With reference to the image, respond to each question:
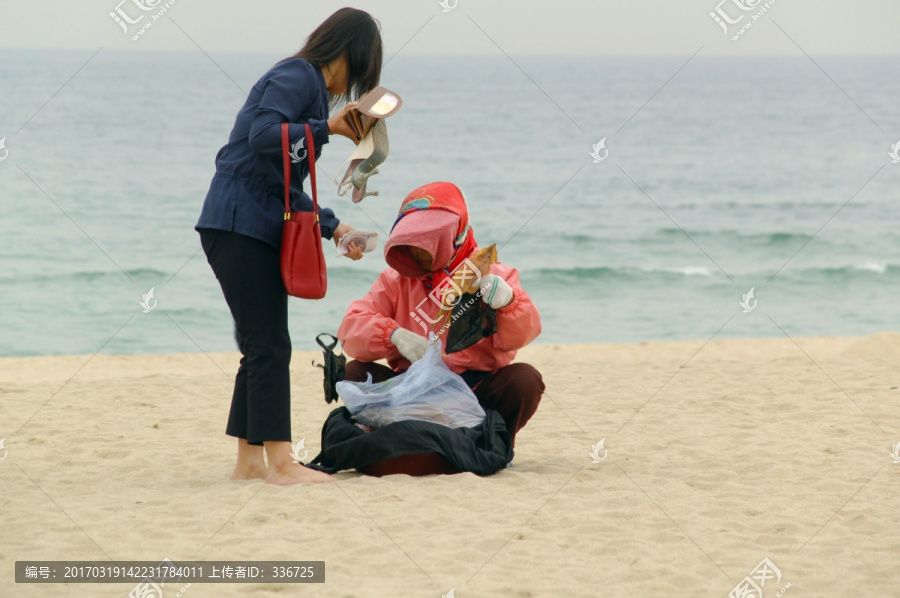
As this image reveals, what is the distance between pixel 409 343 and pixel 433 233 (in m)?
0.48

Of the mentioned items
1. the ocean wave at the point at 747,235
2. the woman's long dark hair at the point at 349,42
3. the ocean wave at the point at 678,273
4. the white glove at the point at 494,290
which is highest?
the ocean wave at the point at 747,235

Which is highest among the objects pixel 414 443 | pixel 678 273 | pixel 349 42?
pixel 678 273

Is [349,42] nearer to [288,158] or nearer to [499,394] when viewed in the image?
[288,158]

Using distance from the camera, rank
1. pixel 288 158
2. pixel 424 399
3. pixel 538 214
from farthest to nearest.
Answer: pixel 538 214 < pixel 424 399 < pixel 288 158

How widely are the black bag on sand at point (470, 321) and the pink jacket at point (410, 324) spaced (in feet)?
0.10

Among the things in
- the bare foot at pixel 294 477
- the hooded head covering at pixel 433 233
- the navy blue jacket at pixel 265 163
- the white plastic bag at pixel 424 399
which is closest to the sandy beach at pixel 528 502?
the bare foot at pixel 294 477

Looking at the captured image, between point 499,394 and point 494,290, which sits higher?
point 494,290

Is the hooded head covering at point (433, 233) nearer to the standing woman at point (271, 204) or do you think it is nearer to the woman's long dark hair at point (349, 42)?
the standing woman at point (271, 204)

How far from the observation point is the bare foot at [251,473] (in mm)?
3738

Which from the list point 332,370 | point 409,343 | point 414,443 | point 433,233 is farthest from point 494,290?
point 332,370

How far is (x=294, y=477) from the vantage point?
3578 millimetres

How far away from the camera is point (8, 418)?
205 inches

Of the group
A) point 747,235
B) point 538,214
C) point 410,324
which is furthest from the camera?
point 538,214

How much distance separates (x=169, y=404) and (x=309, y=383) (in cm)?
131
